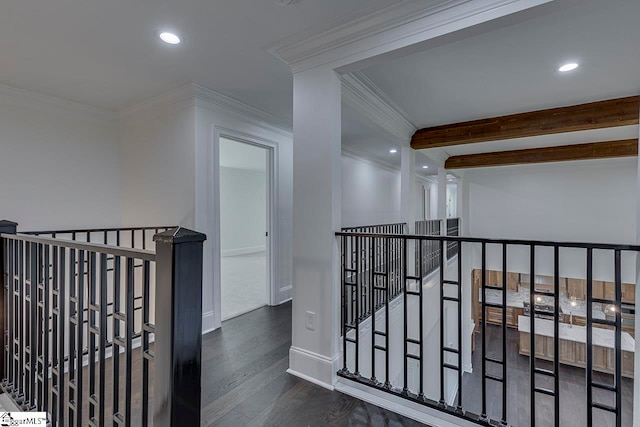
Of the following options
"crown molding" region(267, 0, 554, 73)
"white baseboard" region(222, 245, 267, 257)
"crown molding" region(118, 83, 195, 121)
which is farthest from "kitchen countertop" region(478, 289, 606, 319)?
"crown molding" region(118, 83, 195, 121)

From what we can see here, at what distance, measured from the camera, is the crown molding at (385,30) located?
164 centimetres

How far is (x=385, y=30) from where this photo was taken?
6.27ft

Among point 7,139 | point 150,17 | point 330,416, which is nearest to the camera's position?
point 330,416

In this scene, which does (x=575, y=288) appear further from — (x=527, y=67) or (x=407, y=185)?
(x=527, y=67)

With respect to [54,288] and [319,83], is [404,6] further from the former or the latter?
[54,288]

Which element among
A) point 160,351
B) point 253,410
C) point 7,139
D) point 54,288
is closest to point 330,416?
point 253,410

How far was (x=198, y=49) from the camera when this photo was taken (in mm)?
2334

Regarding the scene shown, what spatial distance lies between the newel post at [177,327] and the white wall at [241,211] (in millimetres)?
7147

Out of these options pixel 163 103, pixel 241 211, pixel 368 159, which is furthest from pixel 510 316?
pixel 163 103

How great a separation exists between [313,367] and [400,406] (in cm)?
63

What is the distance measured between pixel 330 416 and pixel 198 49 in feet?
8.91

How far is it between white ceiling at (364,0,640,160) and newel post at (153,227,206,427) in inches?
79.8

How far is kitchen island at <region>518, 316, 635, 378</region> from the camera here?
242 inches

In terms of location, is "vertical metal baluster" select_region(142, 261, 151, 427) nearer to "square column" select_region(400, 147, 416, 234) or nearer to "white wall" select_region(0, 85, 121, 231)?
"white wall" select_region(0, 85, 121, 231)
